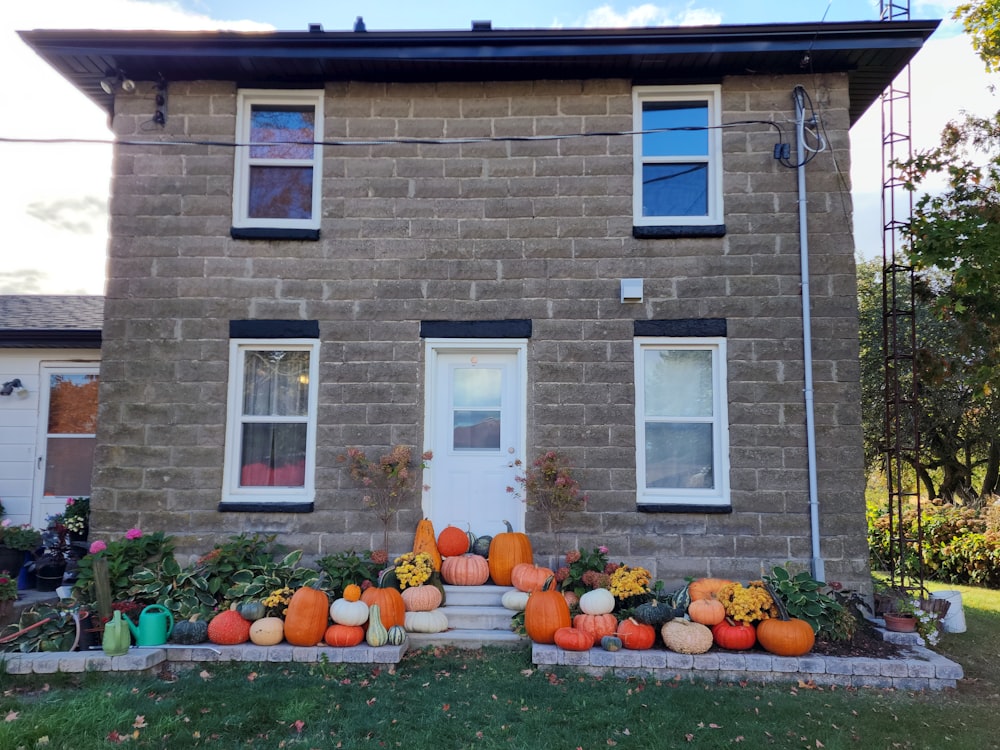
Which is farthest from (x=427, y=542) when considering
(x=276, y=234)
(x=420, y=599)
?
→ (x=276, y=234)

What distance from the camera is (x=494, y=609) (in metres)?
6.14

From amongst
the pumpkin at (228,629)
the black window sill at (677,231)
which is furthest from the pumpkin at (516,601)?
the black window sill at (677,231)

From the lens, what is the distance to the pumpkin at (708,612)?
5633 mm

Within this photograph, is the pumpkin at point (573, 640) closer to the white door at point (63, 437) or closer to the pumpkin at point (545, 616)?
the pumpkin at point (545, 616)

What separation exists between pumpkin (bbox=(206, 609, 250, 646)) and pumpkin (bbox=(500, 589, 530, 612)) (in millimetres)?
2204

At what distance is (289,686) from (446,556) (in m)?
1.99

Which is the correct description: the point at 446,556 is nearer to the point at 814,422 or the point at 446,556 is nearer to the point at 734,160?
the point at 814,422

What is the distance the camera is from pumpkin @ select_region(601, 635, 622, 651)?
536 centimetres

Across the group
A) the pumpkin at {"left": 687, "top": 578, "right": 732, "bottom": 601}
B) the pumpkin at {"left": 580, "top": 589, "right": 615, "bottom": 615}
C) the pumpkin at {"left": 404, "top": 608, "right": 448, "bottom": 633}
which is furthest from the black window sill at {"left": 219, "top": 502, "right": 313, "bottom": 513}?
the pumpkin at {"left": 687, "top": 578, "right": 732, "bottom": 601}

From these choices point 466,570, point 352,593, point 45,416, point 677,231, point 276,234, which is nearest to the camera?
point 352,593

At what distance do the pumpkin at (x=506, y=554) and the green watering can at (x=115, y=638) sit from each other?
10.1ft

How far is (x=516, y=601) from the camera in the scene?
6.03 meters

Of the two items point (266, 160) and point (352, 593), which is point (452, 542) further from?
point (266, 160)

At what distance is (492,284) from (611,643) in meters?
3.55
